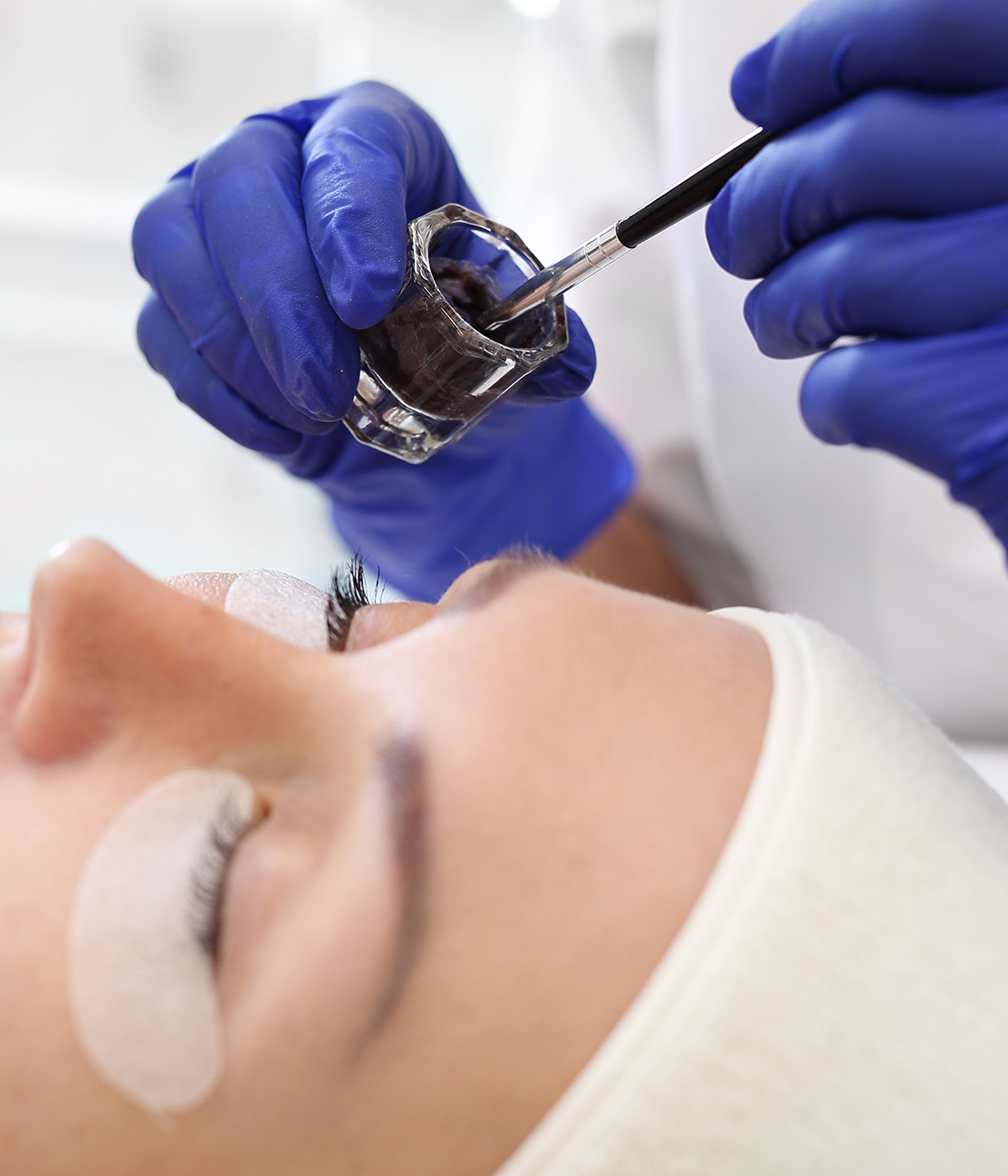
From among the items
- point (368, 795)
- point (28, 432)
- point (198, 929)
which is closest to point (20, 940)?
point (198, 929)

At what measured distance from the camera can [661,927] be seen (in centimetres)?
57

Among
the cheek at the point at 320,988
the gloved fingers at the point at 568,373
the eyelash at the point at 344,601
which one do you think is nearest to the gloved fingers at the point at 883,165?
the gloved fingers at the point at 568,373

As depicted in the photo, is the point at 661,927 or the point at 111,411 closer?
the point at 661,927

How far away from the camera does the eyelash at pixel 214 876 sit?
0.56 meters

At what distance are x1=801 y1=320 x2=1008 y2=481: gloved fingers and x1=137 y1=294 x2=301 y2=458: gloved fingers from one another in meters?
0.59

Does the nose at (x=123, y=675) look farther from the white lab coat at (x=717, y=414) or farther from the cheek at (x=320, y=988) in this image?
the white lab coat at (x=717, y=414)

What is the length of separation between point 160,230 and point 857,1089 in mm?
1020

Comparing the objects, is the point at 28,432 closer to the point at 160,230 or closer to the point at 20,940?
the point at 160,230

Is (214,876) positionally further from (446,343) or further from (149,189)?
(149,189)

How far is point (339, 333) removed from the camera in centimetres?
83

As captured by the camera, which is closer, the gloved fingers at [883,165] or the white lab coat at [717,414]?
the gloved fingers at [883,165]

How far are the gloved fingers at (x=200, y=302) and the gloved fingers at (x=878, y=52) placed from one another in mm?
521

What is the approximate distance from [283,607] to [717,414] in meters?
0.70

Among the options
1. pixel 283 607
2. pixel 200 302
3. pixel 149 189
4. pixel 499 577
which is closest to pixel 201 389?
pixel 200 302
